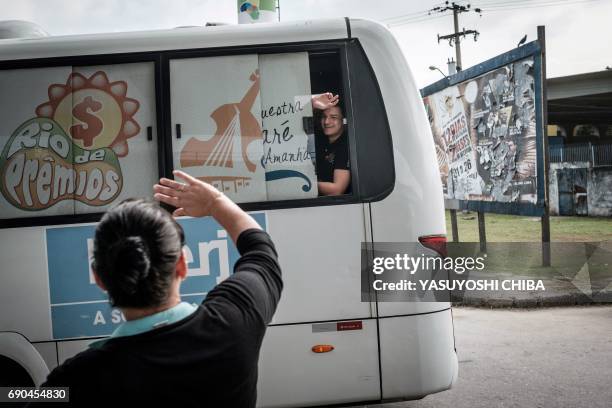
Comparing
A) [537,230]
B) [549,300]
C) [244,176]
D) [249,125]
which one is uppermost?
[249,125]

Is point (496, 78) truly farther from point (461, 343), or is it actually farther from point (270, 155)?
point (270, 155)

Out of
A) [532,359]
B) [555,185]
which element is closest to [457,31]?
[555,185]

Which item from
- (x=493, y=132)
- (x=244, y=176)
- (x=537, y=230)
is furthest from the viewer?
(x=537, y=230)

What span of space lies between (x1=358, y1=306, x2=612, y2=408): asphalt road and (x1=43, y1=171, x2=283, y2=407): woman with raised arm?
11.1ft

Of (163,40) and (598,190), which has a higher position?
(163,40)

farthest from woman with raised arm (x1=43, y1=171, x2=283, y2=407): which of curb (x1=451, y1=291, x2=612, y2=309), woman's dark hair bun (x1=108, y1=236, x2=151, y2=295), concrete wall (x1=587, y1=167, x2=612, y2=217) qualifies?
concrete wall (x1=587, y1=167, x2=612, y2=217)

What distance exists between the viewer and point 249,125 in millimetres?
3652

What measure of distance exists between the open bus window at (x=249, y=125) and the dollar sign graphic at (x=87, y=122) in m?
0.50

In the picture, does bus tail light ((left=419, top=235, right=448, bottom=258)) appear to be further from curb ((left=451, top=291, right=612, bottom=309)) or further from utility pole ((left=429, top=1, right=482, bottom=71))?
utility pole ((left=429, top=1, right=482, bottom=71))

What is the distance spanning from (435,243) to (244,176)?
1.29 meters

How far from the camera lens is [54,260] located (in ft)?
11.5

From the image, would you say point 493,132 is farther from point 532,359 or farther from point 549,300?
point 532,359

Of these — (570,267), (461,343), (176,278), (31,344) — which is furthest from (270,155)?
(570,267)

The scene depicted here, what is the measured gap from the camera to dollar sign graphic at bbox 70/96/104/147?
3.63 meters
